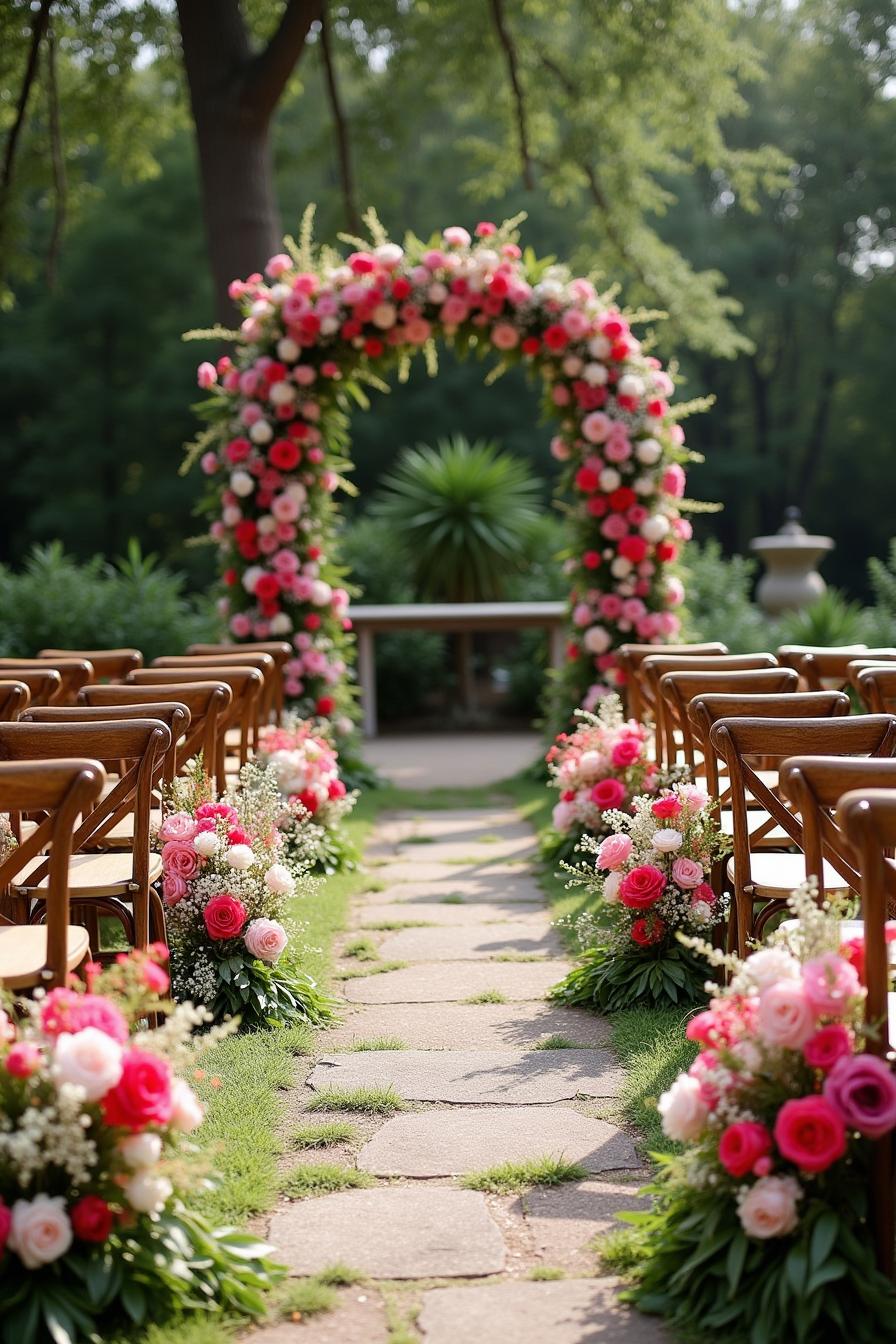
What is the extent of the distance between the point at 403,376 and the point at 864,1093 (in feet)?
25.6

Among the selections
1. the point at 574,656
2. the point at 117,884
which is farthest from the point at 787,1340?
the point at 574,656

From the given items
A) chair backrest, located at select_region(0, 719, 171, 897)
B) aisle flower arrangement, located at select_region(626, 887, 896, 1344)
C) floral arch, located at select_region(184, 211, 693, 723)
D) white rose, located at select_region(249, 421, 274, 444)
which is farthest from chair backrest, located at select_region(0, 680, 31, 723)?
white rose, located at select_region(249, 421, 274, 444)

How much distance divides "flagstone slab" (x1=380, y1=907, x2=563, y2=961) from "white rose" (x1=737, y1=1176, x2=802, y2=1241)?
2.94m

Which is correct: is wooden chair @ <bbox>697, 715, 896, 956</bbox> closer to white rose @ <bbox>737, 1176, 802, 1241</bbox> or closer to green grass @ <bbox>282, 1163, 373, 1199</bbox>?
white rose @ <bbox>737, 1176, 802, 1241</bbox>

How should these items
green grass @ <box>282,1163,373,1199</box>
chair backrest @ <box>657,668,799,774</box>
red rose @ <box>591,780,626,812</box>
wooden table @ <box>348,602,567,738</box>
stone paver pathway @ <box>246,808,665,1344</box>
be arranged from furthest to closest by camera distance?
wooden table @ <box>348,602,567,738</box>, red rose @ <box>591,780,626,812</box>, chair backrest @ <box>657,668,799,774</box>, green grass @ <box>282,1163,373,1199</box>, stone paver pathway @ <box>246,808,665,1344</box>

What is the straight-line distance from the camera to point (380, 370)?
9844 millimetres

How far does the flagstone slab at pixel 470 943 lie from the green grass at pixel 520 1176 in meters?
2.12

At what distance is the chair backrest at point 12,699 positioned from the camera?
4.47 metres

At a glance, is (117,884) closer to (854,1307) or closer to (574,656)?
(854,1307)

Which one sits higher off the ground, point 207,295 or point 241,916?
point 207,295

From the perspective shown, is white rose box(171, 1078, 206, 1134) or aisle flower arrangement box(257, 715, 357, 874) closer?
white rose box(171, 1078, 206, 1134)

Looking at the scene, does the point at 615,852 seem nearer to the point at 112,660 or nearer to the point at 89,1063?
the point at 89,1063

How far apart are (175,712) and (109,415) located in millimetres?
24462

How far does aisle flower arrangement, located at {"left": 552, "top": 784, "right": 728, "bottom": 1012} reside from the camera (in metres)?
4.71
